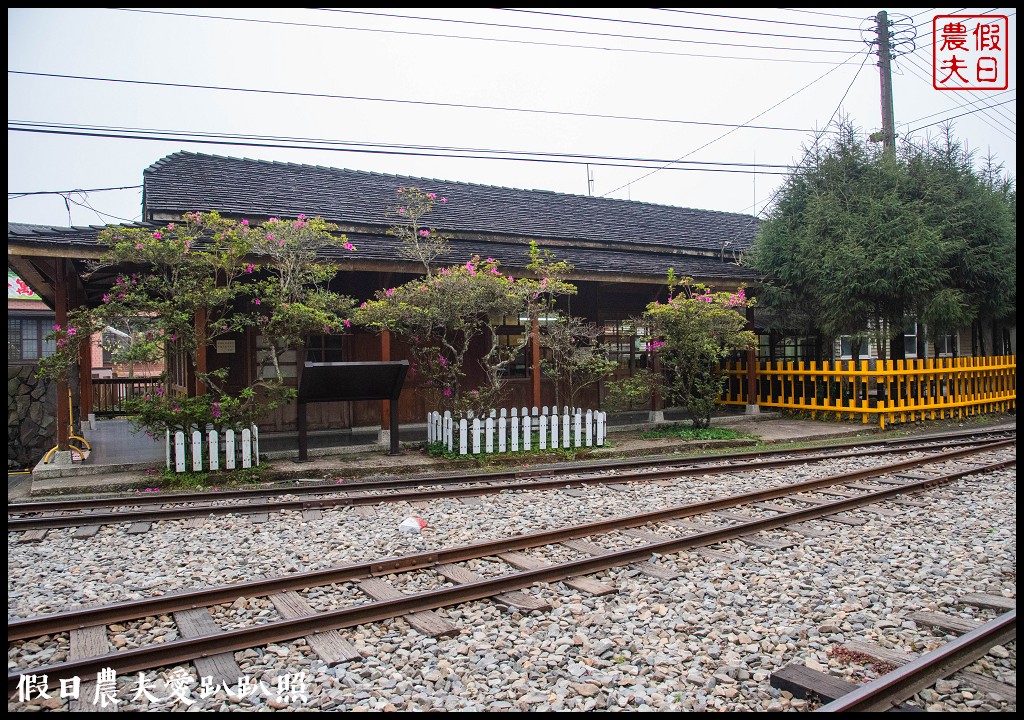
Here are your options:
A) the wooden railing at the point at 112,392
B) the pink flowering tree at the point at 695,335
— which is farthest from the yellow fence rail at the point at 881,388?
the wooden railing at the point at 112,392

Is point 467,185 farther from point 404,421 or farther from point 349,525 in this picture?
point 349,525

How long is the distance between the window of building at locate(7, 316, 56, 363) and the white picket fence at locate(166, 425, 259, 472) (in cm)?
2033

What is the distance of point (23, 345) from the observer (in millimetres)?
25312

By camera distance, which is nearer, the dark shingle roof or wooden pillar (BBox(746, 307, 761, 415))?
the dark shingle roof

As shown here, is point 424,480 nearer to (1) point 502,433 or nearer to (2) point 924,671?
(1) point 502,433

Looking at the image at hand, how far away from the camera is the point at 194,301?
30.1 feet

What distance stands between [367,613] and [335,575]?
2.71 feet

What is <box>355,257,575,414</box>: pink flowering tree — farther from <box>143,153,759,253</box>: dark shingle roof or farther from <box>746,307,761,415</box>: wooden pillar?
<box>746,307,761,415</box>: wooden pillar

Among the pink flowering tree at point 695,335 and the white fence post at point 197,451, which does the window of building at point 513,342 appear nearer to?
the pink flowering tree at point 695,335

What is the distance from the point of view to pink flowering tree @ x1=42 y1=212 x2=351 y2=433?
8969mm

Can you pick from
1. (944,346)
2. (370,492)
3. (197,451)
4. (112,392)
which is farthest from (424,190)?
(944,346)

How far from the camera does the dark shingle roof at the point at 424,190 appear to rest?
1355 cm

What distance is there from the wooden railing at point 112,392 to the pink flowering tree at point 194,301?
9.86m

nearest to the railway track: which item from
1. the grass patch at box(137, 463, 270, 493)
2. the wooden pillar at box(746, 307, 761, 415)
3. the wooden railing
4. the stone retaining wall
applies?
the grass patch at box(137, 463, 270, 493)
